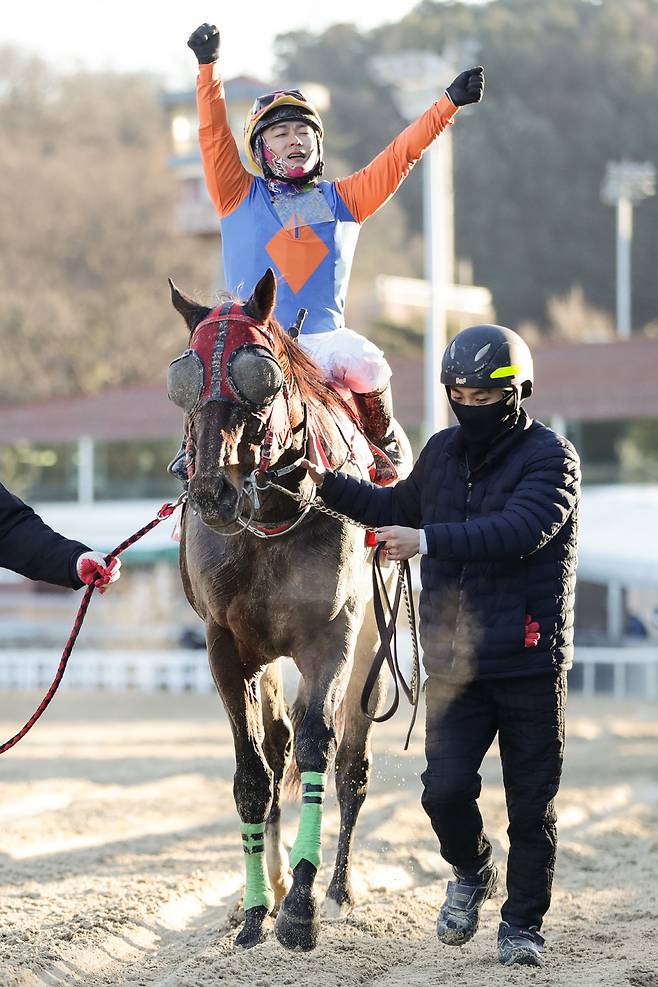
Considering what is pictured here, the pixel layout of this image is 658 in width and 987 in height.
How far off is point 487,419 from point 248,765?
158cm

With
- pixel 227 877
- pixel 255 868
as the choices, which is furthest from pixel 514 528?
pixel 227 877

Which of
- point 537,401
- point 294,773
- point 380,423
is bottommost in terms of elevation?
point 294,773

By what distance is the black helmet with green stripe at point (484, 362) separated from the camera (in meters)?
4.46

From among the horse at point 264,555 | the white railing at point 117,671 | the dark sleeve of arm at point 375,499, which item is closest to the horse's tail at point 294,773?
the horse at point 264,555

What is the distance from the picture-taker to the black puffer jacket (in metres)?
4.32

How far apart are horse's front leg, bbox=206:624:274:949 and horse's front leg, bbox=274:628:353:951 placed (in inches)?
10.9

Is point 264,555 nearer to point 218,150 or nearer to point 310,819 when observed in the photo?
point 310,819

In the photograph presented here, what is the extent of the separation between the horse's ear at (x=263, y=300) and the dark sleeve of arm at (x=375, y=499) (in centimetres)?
60

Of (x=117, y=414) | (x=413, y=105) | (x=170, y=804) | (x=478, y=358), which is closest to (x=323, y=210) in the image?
(x=478, y=358)

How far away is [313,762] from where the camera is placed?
15.5ft

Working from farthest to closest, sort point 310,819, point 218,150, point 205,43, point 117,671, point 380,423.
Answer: point 117,671 → point 380,423 → point 218,150 → point 205,43 → point 310,819

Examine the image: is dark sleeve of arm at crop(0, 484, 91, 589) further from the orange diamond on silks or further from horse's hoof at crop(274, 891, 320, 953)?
the orange diamond on silks

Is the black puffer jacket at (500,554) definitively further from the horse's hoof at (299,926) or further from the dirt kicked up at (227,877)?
the dirt kicked up at (227,877)

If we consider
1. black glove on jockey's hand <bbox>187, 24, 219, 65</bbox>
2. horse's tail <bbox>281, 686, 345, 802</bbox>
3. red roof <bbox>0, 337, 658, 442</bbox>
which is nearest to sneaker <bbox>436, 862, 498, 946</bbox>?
horse's tail <bbox>281, 686, 345, 802</bbox>
